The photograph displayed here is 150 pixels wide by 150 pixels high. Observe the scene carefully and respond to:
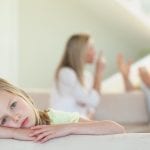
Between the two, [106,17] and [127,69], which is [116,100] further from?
[106,17]

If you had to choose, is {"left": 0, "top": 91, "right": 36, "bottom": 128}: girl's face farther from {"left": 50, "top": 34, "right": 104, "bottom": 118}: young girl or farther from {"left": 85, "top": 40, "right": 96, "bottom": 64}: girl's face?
{"left": 85, "top": 40, "right": 96, "bottom": 64}: girl's face

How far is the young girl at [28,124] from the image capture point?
121 cm

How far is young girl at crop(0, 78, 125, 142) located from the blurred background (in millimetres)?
3308

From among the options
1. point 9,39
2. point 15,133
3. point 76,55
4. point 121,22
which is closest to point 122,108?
point 76,55

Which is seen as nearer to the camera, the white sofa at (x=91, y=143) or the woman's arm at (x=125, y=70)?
the white sofa at (x=91, y=143)

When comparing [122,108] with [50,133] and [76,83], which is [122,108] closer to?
[76,83]

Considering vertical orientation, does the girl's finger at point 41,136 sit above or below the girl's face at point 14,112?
below

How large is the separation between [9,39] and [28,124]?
3.39m

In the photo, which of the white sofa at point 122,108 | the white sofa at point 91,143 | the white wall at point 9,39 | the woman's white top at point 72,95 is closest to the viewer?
the white sofa at point 91,143

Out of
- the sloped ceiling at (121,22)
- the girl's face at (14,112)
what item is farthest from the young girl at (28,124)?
the sloped ceiling at (121,22)

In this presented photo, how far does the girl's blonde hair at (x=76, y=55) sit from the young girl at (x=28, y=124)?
5.23 feet

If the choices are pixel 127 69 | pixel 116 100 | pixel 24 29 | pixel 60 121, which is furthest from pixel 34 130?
pixel 24 29

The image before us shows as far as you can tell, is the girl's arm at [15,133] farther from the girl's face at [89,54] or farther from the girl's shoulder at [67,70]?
the girl's face at [89,54]

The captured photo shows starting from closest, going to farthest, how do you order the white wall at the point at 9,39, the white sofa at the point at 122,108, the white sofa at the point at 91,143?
1. the white sofa at the point at 91,143
2. the white sofa at the point at 122,108
3. the white wall at the point at 9,39
